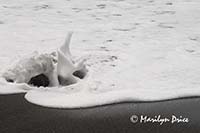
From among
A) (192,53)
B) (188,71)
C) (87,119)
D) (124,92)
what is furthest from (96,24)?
(87,119)

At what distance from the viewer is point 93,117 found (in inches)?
155

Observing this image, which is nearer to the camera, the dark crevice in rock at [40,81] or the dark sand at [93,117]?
the dark sand at [93,117]

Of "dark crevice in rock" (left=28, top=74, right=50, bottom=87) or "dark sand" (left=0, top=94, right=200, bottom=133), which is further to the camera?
"dark crevice in rock" (left=28, top=74, right=50, bottom=87)

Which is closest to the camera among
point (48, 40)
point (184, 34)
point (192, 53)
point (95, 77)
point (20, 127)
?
point (20, 127)

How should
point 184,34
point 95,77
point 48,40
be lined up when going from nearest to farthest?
point 95,77 → point 48,40 → point 184,34

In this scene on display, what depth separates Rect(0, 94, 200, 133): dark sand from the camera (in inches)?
146

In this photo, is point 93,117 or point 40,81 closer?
point 93,117

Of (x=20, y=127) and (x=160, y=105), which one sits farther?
(x=160, y=105)

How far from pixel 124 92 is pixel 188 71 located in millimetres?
1171

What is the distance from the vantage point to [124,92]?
4.46 metres

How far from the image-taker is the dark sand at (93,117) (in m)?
3.71

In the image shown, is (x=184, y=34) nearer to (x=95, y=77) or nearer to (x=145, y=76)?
(x=145, y=76)

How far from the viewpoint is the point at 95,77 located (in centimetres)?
494

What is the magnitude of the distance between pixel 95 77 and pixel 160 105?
1055 mm
